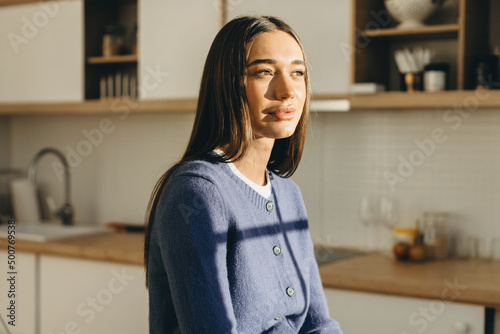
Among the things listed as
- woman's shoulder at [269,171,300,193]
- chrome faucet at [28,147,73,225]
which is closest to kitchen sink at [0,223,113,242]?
chrome faucet at [28,147,73,225]

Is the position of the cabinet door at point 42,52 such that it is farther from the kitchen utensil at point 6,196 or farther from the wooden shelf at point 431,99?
the wooden shelf at point 431,99

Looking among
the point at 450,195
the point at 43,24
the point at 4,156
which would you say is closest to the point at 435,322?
the point at 450,195

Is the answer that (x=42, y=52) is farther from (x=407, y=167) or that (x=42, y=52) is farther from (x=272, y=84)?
(x=272, y=84)

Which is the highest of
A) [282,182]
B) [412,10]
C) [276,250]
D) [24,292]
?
[412,10]

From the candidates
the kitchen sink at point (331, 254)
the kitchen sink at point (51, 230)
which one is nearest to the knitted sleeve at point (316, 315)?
the kitchen sink at point (331, 254)

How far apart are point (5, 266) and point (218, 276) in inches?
92.9

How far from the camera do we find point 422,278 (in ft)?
7.18

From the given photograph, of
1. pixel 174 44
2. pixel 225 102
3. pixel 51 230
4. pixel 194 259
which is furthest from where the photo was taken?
pixel 51 230

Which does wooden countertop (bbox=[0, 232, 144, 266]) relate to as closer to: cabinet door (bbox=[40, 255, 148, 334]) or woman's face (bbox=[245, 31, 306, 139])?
cabinet door (bbox=[40, 255, 148, 334])

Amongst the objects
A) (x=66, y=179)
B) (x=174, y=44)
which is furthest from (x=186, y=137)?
(x=66, y=179)

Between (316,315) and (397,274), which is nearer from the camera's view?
(316,315)

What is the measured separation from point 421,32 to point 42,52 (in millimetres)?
1914

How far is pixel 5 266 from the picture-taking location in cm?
302

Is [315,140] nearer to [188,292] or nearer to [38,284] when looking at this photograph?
[38,284]
